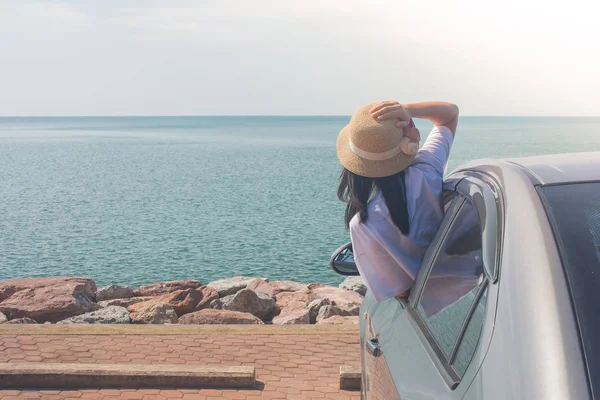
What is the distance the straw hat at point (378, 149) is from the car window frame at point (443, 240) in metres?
0.24

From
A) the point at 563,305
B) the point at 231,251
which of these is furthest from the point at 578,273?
the point at 231,251

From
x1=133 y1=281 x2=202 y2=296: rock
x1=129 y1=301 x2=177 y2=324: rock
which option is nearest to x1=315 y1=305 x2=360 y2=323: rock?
x1=129 y1=301 x2=177 y2=324: rock

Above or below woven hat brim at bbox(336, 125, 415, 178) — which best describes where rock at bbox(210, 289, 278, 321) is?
below

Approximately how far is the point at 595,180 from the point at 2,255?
27486mm

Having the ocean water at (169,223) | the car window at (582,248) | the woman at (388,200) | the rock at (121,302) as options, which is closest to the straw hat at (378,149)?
the woman at (388,200)

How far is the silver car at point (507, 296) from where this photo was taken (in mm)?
1785

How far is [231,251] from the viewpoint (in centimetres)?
2819

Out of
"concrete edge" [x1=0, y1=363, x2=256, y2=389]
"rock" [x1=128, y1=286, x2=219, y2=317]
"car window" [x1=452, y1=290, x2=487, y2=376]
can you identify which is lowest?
"rock" [x1=128, y1=286, x2=219, y2=317]

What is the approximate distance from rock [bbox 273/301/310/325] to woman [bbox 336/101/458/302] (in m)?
8.71

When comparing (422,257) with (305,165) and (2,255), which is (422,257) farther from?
(305,165)

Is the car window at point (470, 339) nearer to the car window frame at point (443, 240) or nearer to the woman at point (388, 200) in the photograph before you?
the car window frame at point (443, 240)

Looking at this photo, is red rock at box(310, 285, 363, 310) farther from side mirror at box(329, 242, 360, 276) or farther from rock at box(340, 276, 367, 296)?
side mirror at box(329, 242, 360, 276)

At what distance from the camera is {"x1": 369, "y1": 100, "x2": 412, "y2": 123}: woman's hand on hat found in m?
3.48

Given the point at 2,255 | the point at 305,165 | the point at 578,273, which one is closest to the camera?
the point at 578,273
